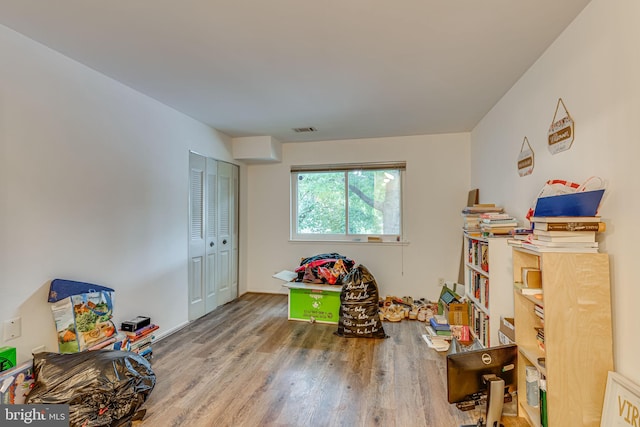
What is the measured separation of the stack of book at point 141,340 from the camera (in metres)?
2.49

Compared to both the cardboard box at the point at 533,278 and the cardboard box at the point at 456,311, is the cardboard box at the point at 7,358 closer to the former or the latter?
the cardboard box at the point at 533,278

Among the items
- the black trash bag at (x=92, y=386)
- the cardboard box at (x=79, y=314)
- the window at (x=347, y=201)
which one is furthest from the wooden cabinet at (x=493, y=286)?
the cardboard box at (x=79, y=314)

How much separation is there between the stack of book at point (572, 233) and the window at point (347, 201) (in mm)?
2917

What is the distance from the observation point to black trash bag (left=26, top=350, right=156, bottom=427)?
5.57ft

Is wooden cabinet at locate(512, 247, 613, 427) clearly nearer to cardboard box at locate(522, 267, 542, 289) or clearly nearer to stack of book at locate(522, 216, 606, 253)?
stack of book at locate(522, 216, 606, 253)

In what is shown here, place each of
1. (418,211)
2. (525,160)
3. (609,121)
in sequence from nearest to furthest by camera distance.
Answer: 1. (609,121)
2. (525,160)
3. (418,211)

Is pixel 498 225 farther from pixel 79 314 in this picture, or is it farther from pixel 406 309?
pixel 79 314

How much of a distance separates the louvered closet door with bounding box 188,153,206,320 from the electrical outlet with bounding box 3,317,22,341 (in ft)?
5.62

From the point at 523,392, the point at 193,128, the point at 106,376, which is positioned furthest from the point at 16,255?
the point at 523,392

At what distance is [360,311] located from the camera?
3186mm

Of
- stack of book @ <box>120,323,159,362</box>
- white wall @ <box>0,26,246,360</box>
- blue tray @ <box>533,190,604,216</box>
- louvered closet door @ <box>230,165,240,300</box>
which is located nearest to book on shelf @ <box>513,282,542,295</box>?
blue tray @ <box>533,190,604,216</box>

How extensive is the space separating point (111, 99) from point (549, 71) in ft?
11.3

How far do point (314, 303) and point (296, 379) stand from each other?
1316 mm

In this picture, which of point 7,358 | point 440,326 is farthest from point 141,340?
point 440,326
